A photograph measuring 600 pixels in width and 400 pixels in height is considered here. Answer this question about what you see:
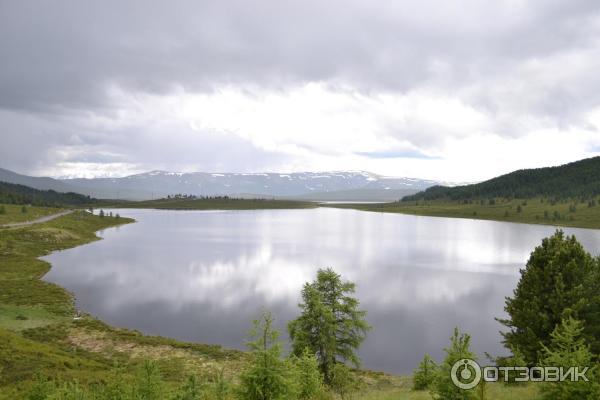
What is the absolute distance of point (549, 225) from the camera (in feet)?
610

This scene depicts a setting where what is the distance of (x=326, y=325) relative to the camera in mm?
30000

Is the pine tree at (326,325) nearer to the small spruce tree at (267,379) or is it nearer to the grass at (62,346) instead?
the grass at (62,346)

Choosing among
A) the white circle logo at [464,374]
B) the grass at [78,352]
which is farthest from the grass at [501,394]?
the white circle logo at [464,374]

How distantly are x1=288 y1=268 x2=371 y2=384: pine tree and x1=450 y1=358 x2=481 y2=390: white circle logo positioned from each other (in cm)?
1590

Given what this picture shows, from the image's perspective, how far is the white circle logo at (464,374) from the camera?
1395cm

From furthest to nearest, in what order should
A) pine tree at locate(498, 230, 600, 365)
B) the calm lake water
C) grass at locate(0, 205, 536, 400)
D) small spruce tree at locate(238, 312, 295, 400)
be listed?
the calm lake water → grass at locate(0, 205, 536, 400) → pine tree at locate(498, 230, 600, 365) → small spruce tree at locate(238, 312, 295, 400)

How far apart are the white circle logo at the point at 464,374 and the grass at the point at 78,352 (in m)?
7.73

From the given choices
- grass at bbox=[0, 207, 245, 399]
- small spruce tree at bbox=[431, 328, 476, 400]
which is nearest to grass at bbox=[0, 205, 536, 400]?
grass at bbox=[0, 207, 245, 399]

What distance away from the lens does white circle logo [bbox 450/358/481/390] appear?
549 inches

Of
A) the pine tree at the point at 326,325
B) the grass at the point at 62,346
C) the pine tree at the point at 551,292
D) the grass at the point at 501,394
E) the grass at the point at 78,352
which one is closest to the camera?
the grass at the point at 501,394

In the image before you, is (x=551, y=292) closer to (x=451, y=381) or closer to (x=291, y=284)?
(x=451, y=381)

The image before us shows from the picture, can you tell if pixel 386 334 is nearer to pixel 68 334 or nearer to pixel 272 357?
pixel 272 357

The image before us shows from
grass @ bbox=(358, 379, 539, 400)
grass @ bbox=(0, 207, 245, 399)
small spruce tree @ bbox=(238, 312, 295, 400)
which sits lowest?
grass @ bbox=(0, 207, 245, 399)

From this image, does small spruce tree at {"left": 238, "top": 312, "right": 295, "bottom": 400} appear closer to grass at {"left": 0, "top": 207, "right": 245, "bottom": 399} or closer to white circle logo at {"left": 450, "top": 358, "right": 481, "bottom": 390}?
white circle logo at {"left": 450, "top": 358, "right": 481, "bottom": 390}
